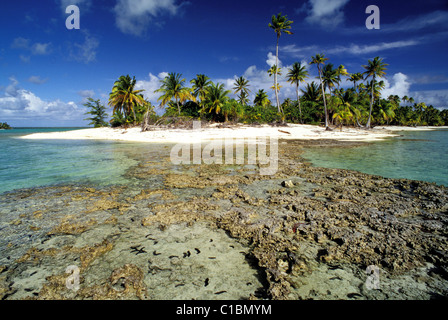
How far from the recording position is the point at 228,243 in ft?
10.9

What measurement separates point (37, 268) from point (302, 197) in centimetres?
531

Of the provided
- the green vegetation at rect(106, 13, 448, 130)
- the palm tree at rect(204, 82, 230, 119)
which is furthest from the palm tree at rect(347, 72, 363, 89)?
the palm tree at rect(204, 82, 230, 119)

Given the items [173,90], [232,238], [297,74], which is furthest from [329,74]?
[232,238]

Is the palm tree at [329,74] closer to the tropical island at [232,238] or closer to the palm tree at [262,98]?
the palm tree at [262,98]

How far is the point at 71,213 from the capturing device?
452 cm

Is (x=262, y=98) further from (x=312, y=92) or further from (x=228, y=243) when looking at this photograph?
(x=228, y=243)

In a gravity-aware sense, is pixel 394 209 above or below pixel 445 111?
below

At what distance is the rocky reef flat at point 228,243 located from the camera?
2414 millimetres

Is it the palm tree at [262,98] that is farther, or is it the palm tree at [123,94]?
the palm tree at [262,98]

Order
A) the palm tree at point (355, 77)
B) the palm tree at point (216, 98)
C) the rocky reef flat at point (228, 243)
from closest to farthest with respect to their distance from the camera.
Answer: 1. the rocky reef flat at point (228, 243)
2. the palm tree at point (216, 98)
3. the palm tree at point (355, 77)

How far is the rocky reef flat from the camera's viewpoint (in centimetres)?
241

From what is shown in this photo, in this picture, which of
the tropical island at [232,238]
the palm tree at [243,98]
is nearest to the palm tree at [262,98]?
the palm tree at [243,98]
